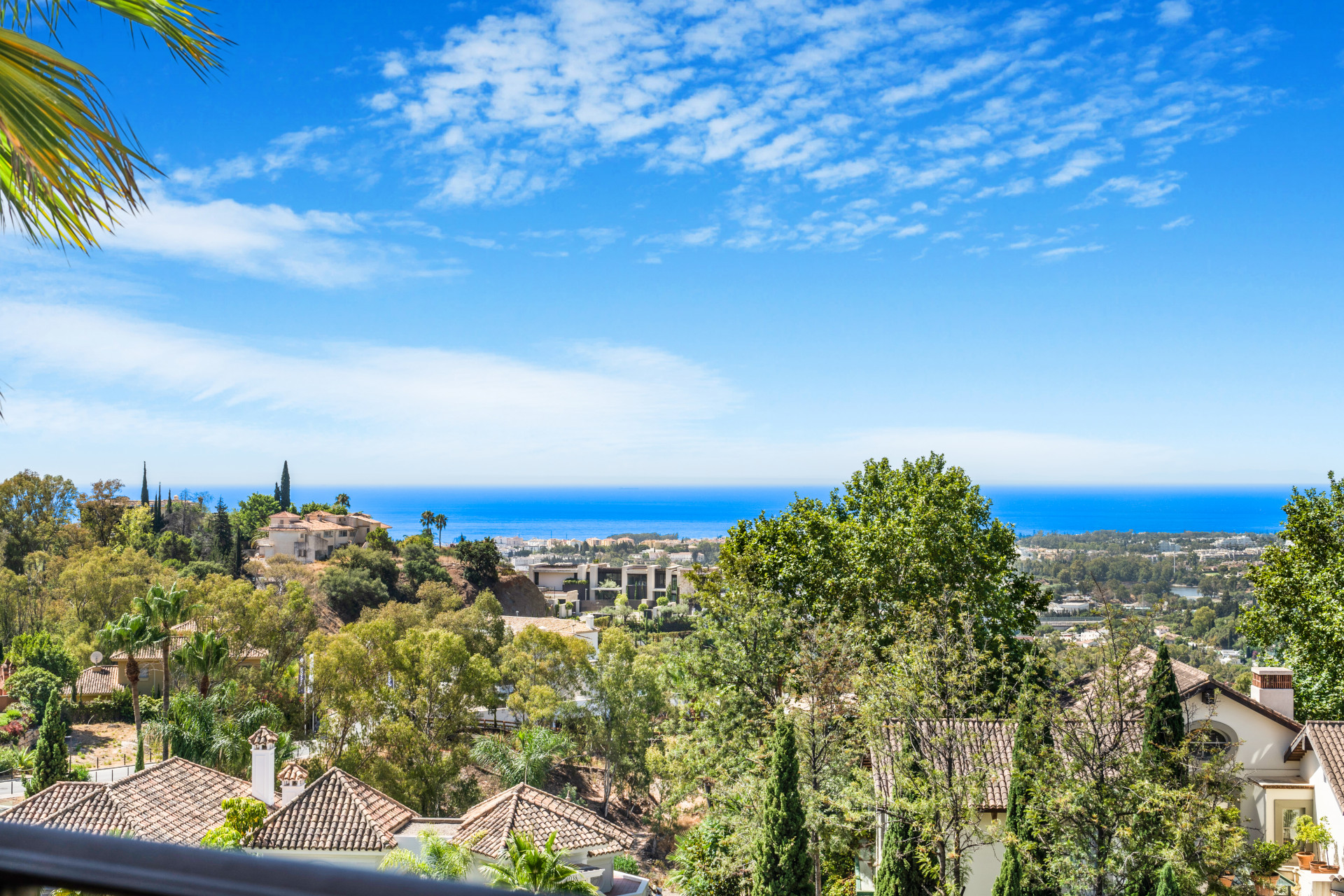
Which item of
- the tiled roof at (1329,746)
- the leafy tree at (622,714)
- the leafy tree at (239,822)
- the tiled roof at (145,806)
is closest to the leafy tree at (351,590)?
the leafy tree at (622,714)

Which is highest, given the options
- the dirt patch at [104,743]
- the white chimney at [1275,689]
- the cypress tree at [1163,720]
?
the cypress tree at [1163,720]

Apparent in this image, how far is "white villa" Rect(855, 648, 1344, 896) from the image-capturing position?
62.8 feet

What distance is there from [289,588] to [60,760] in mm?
16913

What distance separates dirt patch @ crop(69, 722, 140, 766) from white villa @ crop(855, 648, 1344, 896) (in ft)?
93.8

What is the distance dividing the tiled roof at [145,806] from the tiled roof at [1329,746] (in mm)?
24609

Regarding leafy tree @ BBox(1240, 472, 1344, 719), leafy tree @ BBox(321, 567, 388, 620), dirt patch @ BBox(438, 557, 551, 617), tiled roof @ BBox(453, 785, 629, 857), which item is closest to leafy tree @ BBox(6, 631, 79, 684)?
leafy tree @ BBox(321, 567, 388, 620)

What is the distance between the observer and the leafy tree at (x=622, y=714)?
34750mm

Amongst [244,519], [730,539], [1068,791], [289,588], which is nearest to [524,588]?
[244,519]

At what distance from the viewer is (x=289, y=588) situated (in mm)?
44312

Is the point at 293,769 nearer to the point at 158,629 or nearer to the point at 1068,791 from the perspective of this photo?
the point at 158,629

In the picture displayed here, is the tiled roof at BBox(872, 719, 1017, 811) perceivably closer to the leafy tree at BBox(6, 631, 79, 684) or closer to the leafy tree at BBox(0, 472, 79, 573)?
the leafy tree at BBox(6, 631, 79, 684)

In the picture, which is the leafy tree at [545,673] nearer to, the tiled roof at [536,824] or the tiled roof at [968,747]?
the tiled roof at [536,824]

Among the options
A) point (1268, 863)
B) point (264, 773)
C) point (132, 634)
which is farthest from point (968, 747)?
point (132, 634)

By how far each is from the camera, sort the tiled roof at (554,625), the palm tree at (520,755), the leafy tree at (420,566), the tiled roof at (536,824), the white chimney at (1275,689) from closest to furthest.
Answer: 1. the tiled roof at (536,824)
2. the white chimney at (1275,689)
3. the palm tree at (520,755)
4. the tiled roof at (554,625)
5. the leafy tree at (420,566)
